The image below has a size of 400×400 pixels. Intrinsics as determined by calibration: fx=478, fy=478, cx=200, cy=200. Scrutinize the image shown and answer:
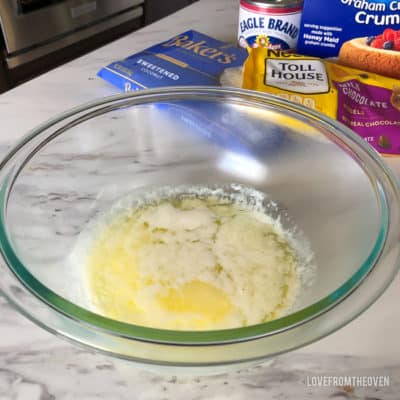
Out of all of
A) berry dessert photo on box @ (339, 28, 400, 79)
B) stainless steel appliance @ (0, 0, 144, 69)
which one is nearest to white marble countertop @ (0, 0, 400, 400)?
berry dessert photo on box @ (339, 28, 400, 79)

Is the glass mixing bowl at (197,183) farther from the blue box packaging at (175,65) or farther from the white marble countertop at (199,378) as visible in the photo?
the blue box packaging at (175,65)

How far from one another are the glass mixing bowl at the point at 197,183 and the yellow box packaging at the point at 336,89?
144 mm

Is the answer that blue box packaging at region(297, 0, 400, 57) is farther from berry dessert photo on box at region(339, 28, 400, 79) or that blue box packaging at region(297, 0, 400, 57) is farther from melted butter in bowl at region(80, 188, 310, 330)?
melted butter in bowl at region(80, 188, 310, 330)

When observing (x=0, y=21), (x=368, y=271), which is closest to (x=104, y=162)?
(x=368, y=271)

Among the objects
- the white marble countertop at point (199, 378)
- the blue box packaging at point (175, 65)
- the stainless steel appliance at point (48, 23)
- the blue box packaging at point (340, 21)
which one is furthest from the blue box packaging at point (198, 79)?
the stainless steel appliance at point (48, 23)

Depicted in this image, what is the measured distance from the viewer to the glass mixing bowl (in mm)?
391

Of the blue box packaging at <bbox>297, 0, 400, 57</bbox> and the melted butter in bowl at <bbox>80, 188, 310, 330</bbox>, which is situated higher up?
the blue box packaging at <bbox>297, 0, 400, 57</bbox>

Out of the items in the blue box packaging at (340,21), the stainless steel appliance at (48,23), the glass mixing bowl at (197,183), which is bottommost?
the stainless steel appliance at (48,23)

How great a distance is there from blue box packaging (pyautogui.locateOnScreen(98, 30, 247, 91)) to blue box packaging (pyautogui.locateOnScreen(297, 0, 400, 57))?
13 cm

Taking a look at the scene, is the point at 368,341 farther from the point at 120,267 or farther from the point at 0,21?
the point at 0,21

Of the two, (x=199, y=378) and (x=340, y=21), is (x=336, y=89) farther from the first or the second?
(x=199, y=378)

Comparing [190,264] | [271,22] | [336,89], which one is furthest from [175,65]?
[190,264]

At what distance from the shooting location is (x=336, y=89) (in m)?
0.80

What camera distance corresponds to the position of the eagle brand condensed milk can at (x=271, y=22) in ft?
2.88
